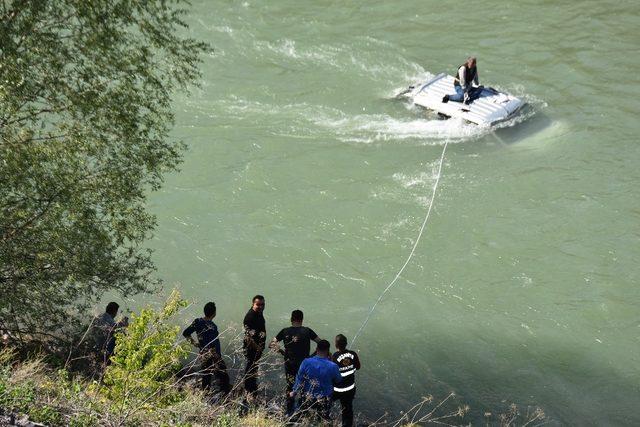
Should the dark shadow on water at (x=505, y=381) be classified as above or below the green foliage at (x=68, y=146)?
below

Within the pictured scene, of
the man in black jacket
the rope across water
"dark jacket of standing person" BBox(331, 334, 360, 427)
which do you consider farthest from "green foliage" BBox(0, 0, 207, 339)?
the man in black jacket

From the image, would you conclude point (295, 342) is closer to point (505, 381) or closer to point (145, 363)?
point (145, 363)

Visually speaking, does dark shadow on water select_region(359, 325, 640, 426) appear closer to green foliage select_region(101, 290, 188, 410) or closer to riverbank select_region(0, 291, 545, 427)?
riverbank select_region(0, 291, 545, 427)

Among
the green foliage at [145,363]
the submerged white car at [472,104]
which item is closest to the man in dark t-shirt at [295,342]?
the green foliage at [145,363]

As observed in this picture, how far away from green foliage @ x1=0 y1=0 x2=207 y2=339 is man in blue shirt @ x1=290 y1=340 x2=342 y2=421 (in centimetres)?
303

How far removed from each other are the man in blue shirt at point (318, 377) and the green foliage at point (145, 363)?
145 centimetres

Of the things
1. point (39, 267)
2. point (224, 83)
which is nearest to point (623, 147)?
point (224, 83)

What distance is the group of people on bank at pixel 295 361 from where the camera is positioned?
33.3 ft

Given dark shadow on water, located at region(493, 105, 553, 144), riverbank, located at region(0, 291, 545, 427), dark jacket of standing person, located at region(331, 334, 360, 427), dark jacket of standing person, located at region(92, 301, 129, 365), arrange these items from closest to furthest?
riverbank, located at region(0, 291, 545, 427)
dark jacket of standing person, located at region(331, 334, 360, 427)
dark jacket of standing person, located at region(92, 301, 129, 365)
dark shadow on water, located at region(493, 105, 553, 144)

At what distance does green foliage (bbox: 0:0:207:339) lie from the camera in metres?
10.3

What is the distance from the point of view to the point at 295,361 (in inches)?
432

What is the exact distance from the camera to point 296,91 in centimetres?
2114

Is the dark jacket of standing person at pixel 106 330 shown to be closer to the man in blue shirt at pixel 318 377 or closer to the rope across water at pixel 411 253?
the man in blue shirt at pixel 318 377

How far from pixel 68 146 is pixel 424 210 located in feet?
25.9
